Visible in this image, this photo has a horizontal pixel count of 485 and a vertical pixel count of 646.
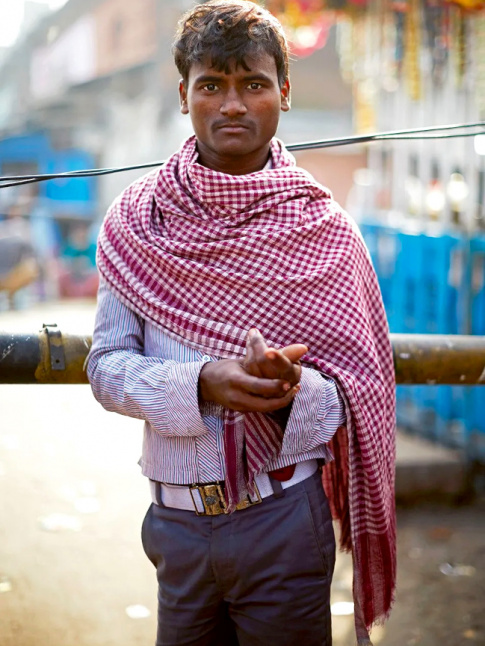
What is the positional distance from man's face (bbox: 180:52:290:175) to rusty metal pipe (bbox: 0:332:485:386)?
2.21 feet

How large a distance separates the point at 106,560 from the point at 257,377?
2.75 m

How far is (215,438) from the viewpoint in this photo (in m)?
1.79

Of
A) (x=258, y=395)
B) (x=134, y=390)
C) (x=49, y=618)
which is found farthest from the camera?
(x=49, y=618)

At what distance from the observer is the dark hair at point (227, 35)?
68.4 inches

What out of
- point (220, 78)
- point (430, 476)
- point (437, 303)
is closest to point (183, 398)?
point (220, 78)

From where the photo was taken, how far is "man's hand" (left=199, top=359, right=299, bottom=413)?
154cm

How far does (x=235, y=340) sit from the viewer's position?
1753mm

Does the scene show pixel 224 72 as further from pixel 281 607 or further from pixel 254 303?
pixel 281 607

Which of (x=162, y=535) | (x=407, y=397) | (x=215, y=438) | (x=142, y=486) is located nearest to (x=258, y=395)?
(x=215, y=438)

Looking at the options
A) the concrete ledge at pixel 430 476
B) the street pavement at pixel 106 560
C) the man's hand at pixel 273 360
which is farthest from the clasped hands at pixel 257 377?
the concrete ledge at pixel 430 476

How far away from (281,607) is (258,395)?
55 centimetres

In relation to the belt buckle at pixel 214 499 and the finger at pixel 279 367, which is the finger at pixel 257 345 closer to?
the finger at pixel 279 367

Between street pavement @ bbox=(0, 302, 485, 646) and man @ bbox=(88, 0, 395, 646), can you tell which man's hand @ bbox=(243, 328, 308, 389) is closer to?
man @ bbox=(88, 0, 395, 646)

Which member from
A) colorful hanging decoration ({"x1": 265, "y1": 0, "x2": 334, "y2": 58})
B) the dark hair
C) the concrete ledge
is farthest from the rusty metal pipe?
colorful hanging decoration ({"x1": 265, "y1": 0, "x2": 334, "y2": 58})
